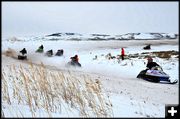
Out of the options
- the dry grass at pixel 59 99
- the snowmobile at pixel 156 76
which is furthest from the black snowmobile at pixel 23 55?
the dry grass at pixel 59 99

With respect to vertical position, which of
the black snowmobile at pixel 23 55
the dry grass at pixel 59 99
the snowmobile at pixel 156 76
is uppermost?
the black snowmobile at pixel 23 55

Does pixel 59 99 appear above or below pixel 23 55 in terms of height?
below

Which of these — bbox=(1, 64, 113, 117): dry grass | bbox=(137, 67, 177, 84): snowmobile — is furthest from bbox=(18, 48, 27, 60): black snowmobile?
bbox=(1, 64, 113, 117): dry grass

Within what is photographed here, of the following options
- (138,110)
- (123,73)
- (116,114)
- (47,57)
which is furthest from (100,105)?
(47,57)

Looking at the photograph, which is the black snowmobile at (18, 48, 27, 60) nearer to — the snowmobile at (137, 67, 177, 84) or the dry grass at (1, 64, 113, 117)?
the snowmobile at (137, 67, 177, 84)

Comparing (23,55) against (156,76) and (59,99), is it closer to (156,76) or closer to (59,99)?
(156,76)

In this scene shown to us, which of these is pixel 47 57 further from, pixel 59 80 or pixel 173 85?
pixel 59 80

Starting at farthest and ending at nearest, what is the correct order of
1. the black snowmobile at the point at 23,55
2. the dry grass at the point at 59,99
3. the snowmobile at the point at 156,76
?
the black snowmobile at the point at 23,55
the snowmobile at the point at 156,76
the dry grass at the point at 59,99

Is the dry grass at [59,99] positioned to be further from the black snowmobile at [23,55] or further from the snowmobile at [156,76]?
the black snowmobile at [23,55]

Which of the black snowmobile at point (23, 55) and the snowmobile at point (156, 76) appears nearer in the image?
the snowmobile at point (156, 76)

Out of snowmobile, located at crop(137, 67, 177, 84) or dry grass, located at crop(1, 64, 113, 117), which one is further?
snowmobile, located at crop(137, 67, 177, 84)

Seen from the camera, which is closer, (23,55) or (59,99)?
(59,99)

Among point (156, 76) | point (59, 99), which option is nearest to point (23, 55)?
point (156, 76)

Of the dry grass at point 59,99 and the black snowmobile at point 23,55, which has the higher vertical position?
the black snowmobile at point 23,55
